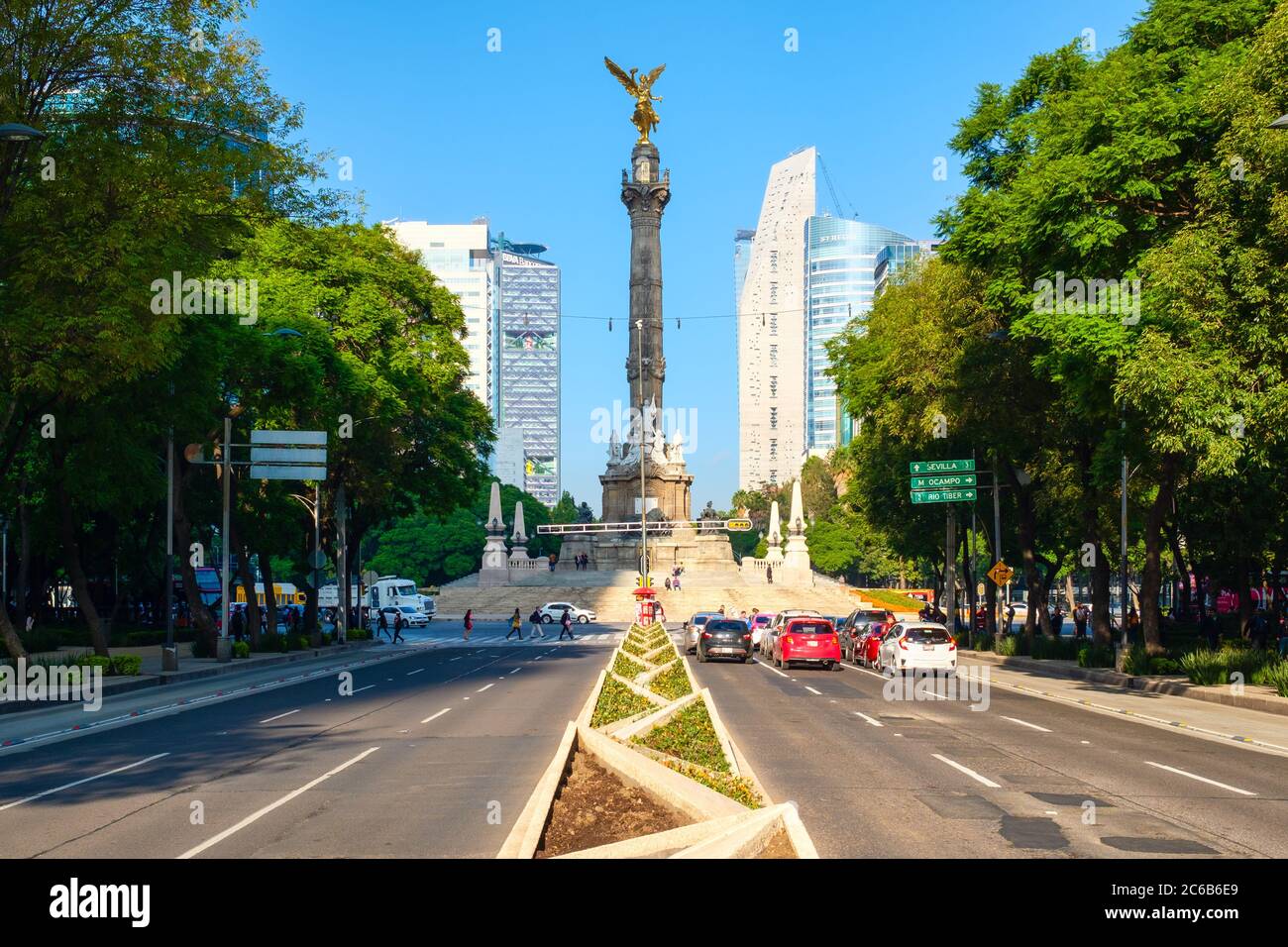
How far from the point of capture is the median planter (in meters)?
8.53

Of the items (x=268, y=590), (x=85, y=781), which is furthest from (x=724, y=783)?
(x=268, y=590)

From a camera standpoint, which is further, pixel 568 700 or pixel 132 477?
pixel 132 477

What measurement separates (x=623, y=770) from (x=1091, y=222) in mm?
20357

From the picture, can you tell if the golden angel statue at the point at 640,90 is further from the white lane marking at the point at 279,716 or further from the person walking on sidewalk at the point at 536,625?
the white lane marking at the point at 279,716

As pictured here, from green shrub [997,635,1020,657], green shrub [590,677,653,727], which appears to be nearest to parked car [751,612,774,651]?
green shrub [997,635,1020,657]

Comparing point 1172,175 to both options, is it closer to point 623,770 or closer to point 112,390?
point 623,770

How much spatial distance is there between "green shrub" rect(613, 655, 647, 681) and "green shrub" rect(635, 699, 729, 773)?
833cm

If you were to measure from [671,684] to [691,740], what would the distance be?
9416 mm

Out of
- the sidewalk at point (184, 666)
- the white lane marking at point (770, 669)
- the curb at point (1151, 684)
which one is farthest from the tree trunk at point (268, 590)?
the curb at point (1151, 684)

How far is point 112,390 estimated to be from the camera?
33406 millimetres

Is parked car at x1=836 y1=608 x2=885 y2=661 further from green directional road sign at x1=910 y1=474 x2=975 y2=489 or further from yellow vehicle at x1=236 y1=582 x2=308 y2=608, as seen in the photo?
yellow vehicle at x1=236 y1=582 x2=308 y2=608

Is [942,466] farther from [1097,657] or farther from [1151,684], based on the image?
[1151,684]

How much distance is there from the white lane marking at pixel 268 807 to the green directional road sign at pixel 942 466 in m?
32.5
